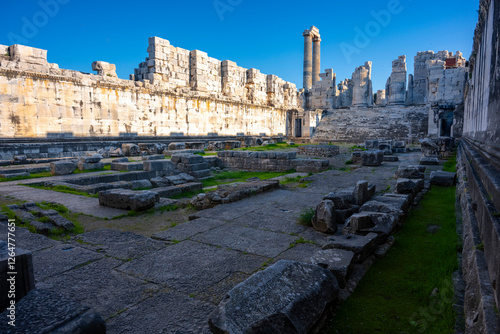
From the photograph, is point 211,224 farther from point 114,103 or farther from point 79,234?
point 114,103

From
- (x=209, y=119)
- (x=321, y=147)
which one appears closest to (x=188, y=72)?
(x=209, y=119)

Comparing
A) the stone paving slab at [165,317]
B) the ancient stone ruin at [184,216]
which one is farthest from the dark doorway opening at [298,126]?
the stone paving slab at [165,317]

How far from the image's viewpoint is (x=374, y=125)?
27.6 meters

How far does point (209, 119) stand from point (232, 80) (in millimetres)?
3986

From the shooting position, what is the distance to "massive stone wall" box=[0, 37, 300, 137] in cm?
1312

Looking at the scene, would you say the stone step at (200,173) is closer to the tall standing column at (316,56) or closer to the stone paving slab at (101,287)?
the stone paving slab at (101,287)

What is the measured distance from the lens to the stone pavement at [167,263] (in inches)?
93.1

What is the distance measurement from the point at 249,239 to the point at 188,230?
36.0 inches

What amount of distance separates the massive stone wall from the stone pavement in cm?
1137

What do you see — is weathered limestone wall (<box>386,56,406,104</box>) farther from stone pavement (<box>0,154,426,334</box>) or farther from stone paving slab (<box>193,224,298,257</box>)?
stone paving slab (<box>193,224,298,257</box>)

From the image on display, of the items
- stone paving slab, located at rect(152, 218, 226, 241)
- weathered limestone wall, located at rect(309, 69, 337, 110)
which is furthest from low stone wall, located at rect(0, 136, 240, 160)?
weathered limestone wall, located at rect(309, 69, 337, 110)

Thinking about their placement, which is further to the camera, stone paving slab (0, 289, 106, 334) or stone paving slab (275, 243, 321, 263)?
stone paving slab (275, 243, 321, 263)

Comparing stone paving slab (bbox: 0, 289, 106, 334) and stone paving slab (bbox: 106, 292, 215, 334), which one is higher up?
stone paving slab (bbox: 0, 289, 106, 334)

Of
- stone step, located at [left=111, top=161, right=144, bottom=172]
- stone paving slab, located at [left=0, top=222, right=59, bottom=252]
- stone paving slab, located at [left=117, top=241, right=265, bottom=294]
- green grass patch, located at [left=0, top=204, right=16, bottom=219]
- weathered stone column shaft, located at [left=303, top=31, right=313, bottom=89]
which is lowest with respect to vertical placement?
stone paving slab, located at [left=117, top=241, right=265, bottom=294]
